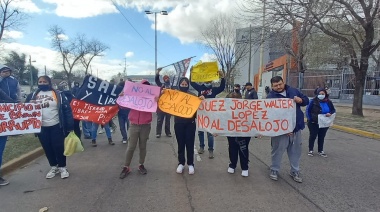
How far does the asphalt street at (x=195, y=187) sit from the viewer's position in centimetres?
384

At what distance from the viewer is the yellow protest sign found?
18.3ft

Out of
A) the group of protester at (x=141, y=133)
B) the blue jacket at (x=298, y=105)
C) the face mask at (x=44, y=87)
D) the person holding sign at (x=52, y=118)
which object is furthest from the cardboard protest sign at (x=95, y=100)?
the blue jacket at (x=298, y=105)

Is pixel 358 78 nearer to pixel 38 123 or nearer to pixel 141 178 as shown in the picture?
pixel 141 178

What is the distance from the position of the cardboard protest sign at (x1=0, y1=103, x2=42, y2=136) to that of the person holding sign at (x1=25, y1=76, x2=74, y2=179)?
0.32 ft

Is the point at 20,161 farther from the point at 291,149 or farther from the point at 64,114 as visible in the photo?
the point at 291,149

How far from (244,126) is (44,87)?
3658 millimetres

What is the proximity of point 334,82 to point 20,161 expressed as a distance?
83.4ft

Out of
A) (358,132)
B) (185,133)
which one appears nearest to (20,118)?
(185,133)

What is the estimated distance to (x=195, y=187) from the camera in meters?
4.47

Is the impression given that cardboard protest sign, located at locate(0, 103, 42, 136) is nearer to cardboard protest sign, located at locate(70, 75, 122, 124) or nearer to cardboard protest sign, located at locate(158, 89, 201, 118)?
cardboard protest sign, located at locate(70, 75, 122, 124)

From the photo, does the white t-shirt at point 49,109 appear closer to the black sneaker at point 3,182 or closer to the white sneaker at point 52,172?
the white sneaker at point 52,172

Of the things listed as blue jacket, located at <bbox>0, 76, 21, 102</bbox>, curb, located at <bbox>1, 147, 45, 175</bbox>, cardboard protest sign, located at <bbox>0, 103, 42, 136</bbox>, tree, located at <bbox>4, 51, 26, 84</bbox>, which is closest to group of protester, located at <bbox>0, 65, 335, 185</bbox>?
cardboard protest sign, located at <bbox>0, 103, 42, 136</bbox>

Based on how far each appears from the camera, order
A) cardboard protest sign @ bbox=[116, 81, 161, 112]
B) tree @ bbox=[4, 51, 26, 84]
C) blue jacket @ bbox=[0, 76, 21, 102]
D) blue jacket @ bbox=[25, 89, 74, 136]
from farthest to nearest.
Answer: tree @ bbox=[4, 51, 26, 84] → blue jacket @ bbox=[0, 76, 21, 102] → cardboard protest sign @ bbox=[116, 81, 161, 112] → blue jacket @ bbox=[25, 89, 74, 136]

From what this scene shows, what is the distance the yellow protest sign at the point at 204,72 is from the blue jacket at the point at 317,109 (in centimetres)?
272
